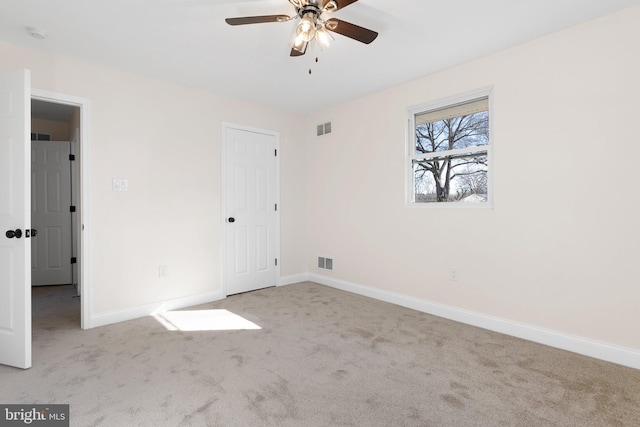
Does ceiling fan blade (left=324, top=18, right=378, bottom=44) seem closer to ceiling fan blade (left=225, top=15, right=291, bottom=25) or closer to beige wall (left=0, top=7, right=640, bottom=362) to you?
ceiling fan blade (left=225, top=15, right=291, bottom=25)

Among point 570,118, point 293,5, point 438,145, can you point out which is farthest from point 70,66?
point 570,118

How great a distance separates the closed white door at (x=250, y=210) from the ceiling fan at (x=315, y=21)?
221 cm

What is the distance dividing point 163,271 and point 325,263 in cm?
217

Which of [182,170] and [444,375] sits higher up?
[182,170]

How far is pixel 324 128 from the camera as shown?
4.76 meters

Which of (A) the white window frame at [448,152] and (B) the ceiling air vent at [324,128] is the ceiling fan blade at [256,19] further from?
(B) the ceiling air vent at [324,128]

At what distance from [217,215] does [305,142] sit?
71.9 inches

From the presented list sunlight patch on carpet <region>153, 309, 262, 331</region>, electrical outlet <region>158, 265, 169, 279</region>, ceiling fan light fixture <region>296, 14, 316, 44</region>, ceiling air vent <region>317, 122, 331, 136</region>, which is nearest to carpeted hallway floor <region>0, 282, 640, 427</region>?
sunlight patch on carpet <region>153, 309, 262, 331</region>

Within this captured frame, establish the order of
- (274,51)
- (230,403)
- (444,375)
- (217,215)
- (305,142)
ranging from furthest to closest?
(305,142) → (217,215) → (274,51) → (444,375) → (230,403)

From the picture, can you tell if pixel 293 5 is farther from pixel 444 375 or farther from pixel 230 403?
pixel 444 375

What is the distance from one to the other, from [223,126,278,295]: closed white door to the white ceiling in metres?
0.94

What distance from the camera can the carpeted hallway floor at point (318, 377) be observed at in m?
1.81

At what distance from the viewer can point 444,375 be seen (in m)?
2.22

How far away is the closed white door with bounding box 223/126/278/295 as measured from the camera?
4.23 metres
